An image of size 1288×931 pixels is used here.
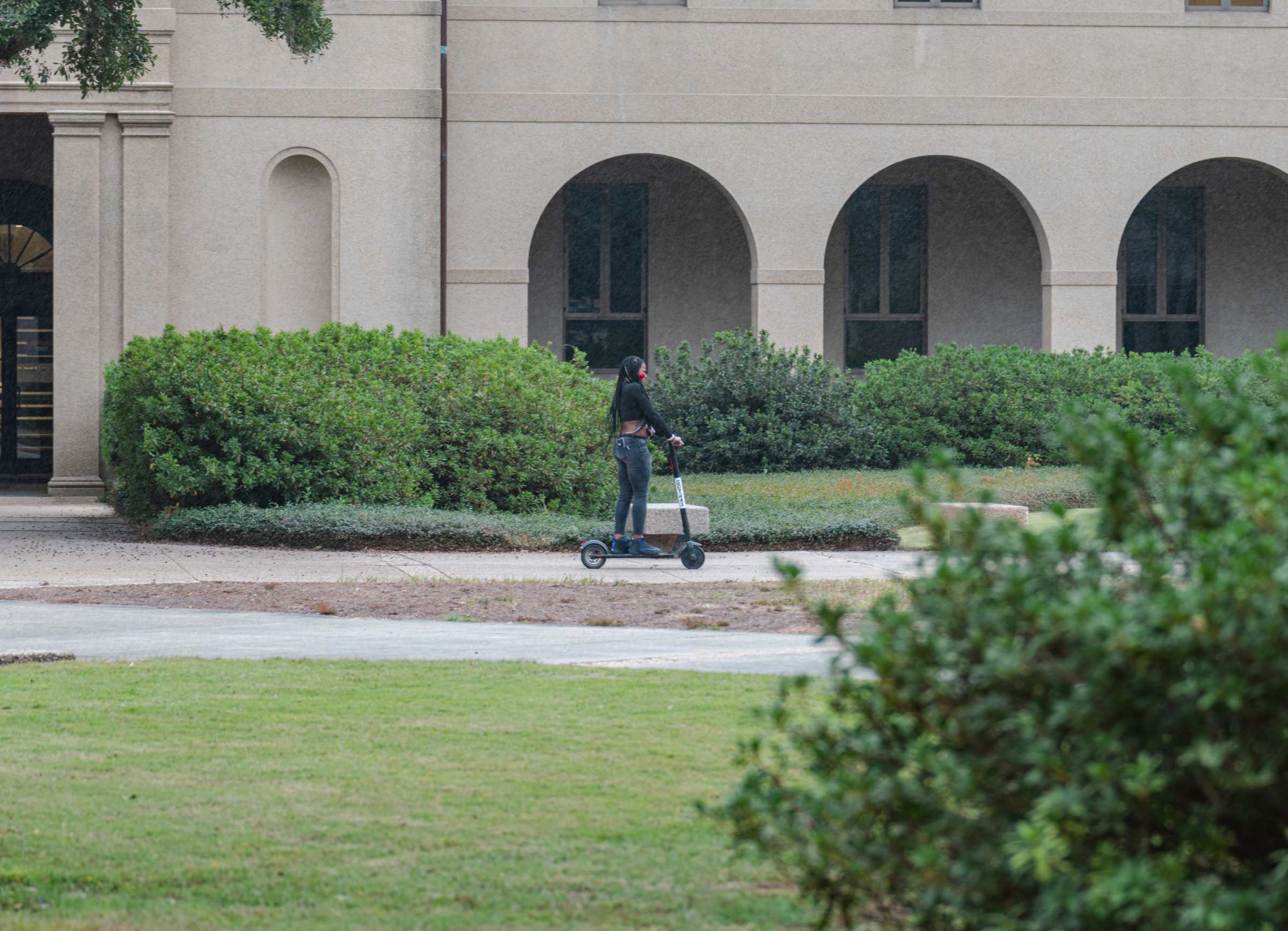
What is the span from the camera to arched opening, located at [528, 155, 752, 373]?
2372cm

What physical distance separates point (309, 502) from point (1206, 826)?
1371cm

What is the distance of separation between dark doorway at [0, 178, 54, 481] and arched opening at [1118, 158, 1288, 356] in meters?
16.2

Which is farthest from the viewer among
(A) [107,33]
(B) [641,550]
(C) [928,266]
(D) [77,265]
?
(C) [928,266]

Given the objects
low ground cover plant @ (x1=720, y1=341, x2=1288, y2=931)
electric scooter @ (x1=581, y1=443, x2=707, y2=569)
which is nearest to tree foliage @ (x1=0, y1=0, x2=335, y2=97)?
electric scooter @ (x1=581, y1=443, x2=707, y2=569)

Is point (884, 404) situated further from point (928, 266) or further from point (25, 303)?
point (25, 303)

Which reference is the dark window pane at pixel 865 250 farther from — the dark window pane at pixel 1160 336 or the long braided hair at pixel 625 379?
the long braided hair at pixel 625 379

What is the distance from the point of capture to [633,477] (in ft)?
44.8

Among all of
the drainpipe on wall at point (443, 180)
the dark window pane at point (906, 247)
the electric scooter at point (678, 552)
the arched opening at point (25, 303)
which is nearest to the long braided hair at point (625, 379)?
the electric scooter at point (678, 552)

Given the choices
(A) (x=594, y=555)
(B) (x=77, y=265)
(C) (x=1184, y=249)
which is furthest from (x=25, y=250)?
(C) (x=1184, y=249)

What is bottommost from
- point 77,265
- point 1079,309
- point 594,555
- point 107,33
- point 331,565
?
point 331,565

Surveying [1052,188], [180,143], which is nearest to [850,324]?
[1052,188]

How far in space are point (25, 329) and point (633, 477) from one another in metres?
13.4

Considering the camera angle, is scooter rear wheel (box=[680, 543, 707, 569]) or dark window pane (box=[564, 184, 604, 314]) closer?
scooter rear wheel (box=[680, 543, 707, 569])

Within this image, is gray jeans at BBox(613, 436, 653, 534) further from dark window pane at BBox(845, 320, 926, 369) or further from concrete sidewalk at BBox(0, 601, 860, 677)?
dark window pane at BBox(845, 320, 926, 369)
